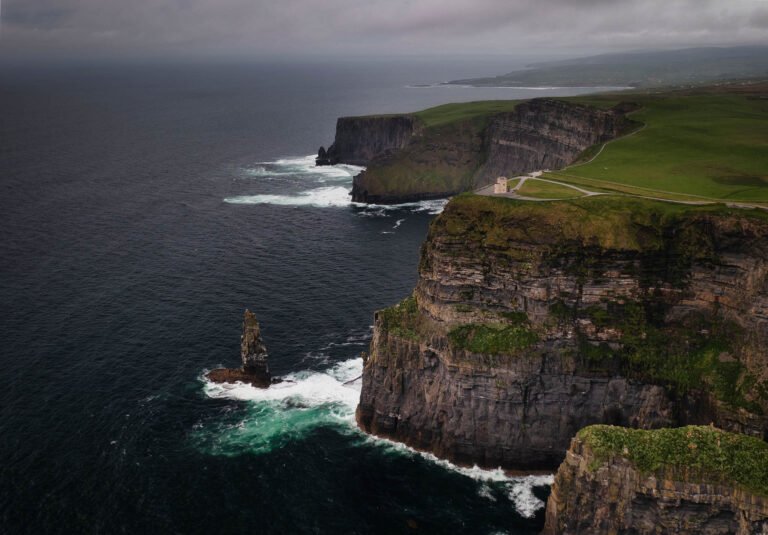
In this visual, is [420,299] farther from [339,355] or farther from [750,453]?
[750,453]

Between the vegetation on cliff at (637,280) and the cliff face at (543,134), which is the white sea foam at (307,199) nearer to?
the cliff face at (543,134)

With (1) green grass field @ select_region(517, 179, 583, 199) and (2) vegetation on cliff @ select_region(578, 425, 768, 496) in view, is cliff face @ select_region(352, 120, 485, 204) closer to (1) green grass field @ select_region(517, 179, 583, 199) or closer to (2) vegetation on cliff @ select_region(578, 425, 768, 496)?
(1) green grass field @ select_region(517, 179, 583, 199)

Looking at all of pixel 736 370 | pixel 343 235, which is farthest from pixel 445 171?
pixel 736 370

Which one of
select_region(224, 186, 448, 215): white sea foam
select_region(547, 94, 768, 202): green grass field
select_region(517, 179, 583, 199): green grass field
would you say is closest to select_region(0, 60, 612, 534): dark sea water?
select_region(224, 186, 448, 215): white sea foam

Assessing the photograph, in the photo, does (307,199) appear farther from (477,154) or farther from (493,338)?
(493,338)

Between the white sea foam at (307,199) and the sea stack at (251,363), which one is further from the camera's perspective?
the white sea foam at (307,199)

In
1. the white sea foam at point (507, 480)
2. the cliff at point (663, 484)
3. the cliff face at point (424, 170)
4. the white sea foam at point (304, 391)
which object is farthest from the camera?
the cliff face at point (424, 170)

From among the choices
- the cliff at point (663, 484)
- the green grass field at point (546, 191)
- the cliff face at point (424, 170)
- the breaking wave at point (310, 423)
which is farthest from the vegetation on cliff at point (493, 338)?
the cliff face at point (424, 170)
